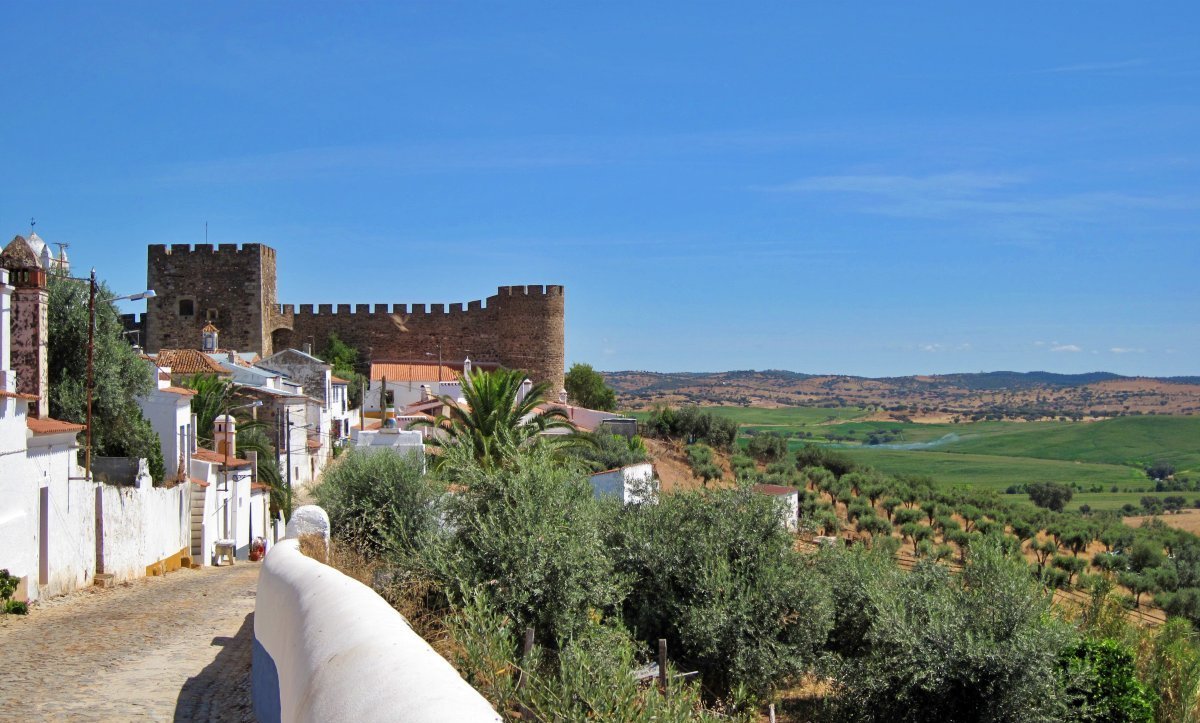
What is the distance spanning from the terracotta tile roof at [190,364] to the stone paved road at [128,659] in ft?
56.0

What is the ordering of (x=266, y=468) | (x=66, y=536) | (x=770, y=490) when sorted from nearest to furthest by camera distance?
(x=66, y=536), (x=770, y=490), (x=266, y=468)

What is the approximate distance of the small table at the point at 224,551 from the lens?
2102cm

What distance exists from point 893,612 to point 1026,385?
160054mm

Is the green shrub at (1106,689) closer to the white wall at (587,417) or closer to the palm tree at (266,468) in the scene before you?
the palm tree at (266,468)

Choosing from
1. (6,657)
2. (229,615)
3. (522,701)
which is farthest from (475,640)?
(229,615)

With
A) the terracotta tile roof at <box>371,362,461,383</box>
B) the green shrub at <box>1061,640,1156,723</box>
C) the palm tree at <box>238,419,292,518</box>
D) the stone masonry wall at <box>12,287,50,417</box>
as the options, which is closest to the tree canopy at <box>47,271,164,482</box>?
the stone masonry wall at <box>12,287,50,417</box>

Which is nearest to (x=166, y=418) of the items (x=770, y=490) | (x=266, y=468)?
(x=266, y=468)

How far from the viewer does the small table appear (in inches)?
827

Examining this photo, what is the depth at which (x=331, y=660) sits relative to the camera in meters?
4.87

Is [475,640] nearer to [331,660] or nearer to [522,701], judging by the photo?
[522,701]

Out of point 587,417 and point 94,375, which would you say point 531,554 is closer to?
point 94,375

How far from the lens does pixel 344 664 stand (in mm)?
4691

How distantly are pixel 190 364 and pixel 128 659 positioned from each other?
22.5 meters

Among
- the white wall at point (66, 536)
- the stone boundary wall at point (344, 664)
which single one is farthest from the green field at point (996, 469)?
the stone boundary wall at point (344, 664)
